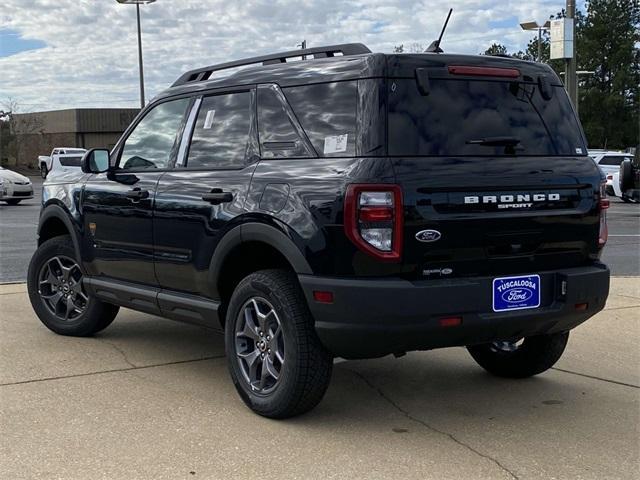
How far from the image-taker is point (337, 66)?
4.32 meters

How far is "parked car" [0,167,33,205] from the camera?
23484mm

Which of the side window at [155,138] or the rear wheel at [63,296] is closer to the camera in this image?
the side window at [155,138]

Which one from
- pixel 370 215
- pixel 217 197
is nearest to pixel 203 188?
pixel 217 197

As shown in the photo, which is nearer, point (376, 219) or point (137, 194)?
point (376, 219)

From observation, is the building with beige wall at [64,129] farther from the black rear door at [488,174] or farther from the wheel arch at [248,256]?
the black rear door at [488,174]

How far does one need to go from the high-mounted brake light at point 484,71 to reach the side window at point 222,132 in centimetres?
128

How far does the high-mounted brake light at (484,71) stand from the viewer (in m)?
4.28

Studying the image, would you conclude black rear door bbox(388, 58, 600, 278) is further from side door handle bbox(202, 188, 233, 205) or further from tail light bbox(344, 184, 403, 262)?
side door handle bbox(202, 188, 233, 205)

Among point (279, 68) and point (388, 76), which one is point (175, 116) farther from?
point (388, 76)

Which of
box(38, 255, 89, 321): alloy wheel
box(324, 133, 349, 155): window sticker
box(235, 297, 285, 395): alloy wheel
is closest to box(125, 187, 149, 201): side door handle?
box(38, 255, 89, 321): alloy wheel

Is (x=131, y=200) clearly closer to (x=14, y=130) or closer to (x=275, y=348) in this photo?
(x=275, y=348)

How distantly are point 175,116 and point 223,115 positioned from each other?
1.81 feet

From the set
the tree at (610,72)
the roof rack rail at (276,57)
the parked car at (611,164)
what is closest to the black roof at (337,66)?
the roof rack rail at (276,57)

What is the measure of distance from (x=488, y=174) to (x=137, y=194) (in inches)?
95.2
